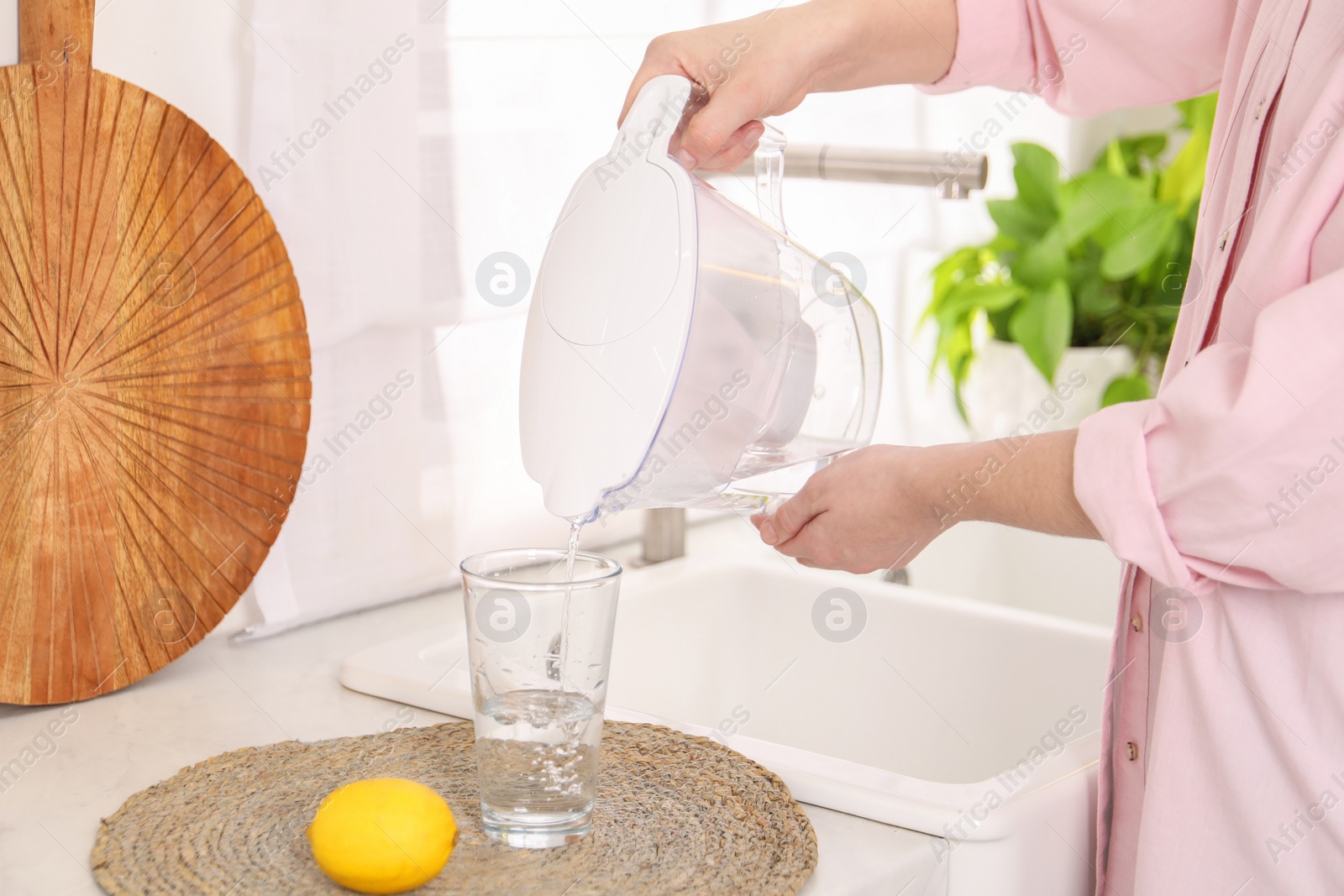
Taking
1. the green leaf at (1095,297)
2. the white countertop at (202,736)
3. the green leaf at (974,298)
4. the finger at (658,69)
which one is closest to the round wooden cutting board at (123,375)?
the white countertop at (202,736)

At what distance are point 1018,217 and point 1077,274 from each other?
140mm

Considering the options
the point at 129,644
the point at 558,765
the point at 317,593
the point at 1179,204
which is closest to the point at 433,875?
the point at 558,765

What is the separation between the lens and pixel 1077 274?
188cm

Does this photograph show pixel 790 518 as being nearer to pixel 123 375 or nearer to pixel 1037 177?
pixel 123 375

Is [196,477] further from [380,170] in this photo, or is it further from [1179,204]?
[1179,204]

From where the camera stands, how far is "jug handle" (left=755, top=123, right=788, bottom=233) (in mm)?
778

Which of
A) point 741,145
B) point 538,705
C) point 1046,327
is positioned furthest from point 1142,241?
point 538,705

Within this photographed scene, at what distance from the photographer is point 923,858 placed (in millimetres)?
649

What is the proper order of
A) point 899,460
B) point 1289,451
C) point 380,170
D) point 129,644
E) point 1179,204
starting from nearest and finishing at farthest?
point 1289,451
point 899,460
point 129,644
point 380,170
point 1179,204

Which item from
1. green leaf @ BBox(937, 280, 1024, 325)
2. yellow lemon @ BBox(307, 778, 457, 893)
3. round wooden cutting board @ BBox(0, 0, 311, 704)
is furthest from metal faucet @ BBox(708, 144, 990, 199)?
green leaf @ BBox(937, 280, 1024, 325)

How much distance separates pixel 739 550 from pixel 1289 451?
74cm

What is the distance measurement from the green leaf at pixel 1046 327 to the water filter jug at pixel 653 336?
3.59 feet

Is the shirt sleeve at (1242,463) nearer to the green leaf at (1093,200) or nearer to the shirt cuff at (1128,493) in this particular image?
the shirt cuff at (1128,493)

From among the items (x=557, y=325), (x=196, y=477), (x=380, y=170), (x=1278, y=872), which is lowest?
(x=1278, y=872)
